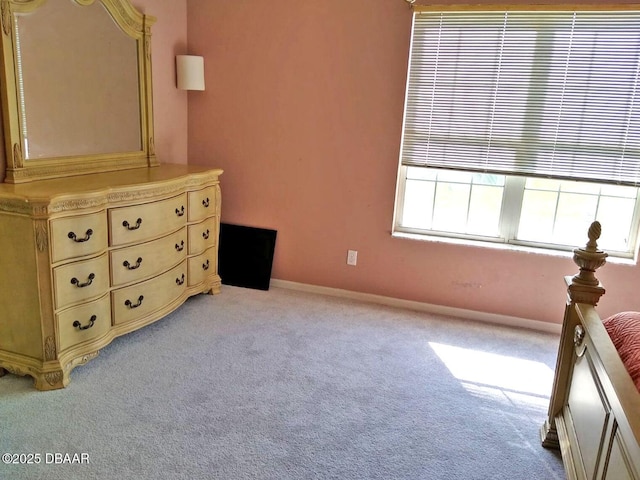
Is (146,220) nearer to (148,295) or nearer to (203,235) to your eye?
(148,295)

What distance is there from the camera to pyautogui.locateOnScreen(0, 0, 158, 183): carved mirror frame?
2.40m

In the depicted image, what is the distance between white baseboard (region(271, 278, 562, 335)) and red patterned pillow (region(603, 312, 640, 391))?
1.48 meters

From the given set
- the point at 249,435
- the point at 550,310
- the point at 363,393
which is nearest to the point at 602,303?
the point at 550,310

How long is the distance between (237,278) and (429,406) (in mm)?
1969

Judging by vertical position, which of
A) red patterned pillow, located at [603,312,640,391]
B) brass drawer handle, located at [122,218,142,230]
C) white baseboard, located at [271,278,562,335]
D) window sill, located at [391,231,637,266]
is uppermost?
brass drawer handle, located at [122,218,142,230]

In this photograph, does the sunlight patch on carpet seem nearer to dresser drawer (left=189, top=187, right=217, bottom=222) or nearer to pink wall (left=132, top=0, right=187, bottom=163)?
dresser drawer (left=189, top=187, right=217, bottom=222)

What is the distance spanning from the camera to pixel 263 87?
3.64 meters

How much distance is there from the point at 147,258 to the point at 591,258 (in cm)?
226

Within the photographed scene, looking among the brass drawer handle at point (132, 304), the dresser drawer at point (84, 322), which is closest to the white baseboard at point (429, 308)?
the brass drawer handle at point (132, 304)

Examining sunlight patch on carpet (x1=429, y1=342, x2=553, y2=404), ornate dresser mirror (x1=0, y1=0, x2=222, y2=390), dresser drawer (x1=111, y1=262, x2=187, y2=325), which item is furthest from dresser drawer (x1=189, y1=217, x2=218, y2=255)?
sunlight patch on carpet (x1=429, y1=342, x2=553, y2=404)

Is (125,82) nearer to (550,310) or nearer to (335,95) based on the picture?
(335,95)

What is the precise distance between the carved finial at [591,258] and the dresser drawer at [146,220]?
2.17m

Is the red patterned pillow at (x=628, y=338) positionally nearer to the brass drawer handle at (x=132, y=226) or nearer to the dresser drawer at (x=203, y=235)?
the brass drawer handle at (x=132, y=226)

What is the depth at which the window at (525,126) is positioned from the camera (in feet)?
9.78
